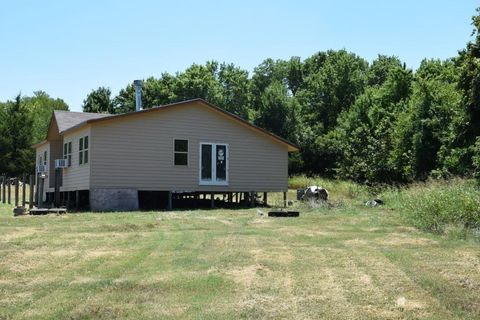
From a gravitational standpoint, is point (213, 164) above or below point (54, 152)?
below

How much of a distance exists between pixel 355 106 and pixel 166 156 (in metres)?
28.3

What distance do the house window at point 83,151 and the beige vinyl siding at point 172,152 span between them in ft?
3.80

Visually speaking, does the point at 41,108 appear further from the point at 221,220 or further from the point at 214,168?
the point at 221,220

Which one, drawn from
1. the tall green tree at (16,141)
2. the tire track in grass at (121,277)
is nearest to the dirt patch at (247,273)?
the tire track in grass at (121,277)

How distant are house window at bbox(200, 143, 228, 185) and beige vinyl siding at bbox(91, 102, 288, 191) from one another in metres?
0.20

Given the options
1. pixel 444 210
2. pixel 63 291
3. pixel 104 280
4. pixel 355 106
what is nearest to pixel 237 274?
pixel 104 280

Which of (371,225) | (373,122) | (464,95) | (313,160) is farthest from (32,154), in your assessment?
(371,225)

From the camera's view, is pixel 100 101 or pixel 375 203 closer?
pixel 375 203

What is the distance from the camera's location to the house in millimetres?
21125

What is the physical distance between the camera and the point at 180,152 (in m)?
22.5

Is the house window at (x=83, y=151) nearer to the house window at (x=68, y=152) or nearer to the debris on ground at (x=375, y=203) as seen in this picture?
the house window at (x=68, y=152)

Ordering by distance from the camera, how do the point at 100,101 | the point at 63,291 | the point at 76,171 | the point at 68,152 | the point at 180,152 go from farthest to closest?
the point at 100,101 < the point at 68,152 < the point at 76,171 < the point at 180,152 < the point at 63,291

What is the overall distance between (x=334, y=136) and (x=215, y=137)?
2668 cm

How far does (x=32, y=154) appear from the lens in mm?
47906
